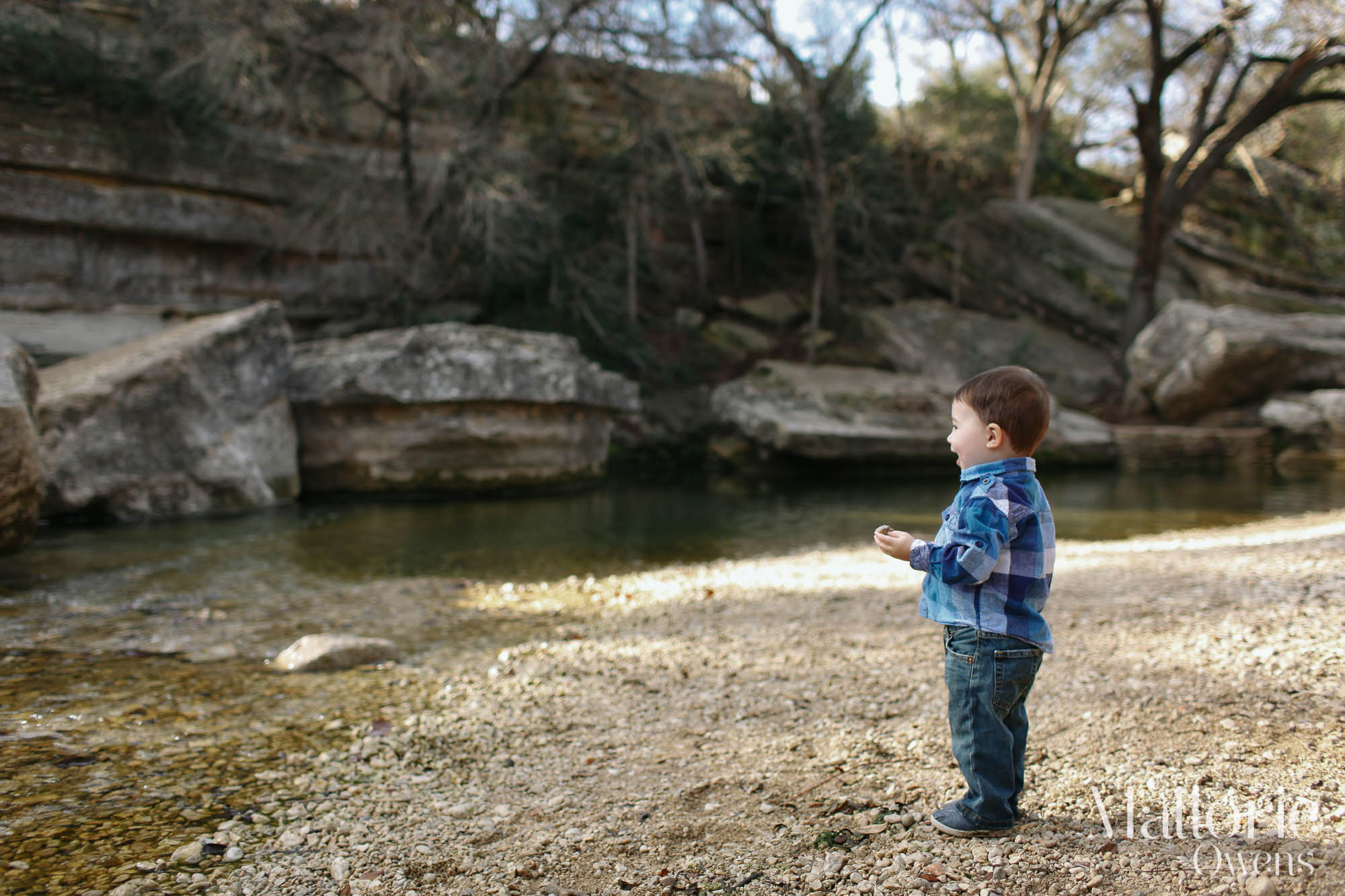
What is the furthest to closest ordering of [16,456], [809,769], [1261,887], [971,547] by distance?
[16,456], [809,769], [971,547], [1261,887]

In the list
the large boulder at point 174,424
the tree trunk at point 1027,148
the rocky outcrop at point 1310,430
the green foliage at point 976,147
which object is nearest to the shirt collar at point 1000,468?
the large boulder at point 174,424

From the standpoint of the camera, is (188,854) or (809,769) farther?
(809,769)

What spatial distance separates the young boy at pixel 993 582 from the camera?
1830mm

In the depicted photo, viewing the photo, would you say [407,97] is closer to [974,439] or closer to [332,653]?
[332,653]

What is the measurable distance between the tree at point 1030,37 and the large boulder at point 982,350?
15.8 ft

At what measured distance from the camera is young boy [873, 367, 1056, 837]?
1.83 m

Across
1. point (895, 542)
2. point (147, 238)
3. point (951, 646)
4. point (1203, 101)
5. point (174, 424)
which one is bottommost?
point (951, 646)

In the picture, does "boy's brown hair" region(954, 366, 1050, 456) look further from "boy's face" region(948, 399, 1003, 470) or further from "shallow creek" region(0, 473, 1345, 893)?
"shallow creek" region(0, 473, 1345, 893)

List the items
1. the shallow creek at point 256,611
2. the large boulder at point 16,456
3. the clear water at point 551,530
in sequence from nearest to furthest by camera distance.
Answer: the shallow creek at point 256,611 → the large boulder at point 16,456 → the clear water at point 551,530

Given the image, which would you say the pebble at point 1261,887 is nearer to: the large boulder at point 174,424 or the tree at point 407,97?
the large boulder at point 174,424

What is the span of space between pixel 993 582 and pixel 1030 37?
21.7 m

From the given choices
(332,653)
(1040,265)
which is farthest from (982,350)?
(332,653)

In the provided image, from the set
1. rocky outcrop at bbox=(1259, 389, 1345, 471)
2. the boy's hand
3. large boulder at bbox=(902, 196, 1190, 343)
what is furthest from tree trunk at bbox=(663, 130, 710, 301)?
the boy's hand

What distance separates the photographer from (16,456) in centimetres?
420
